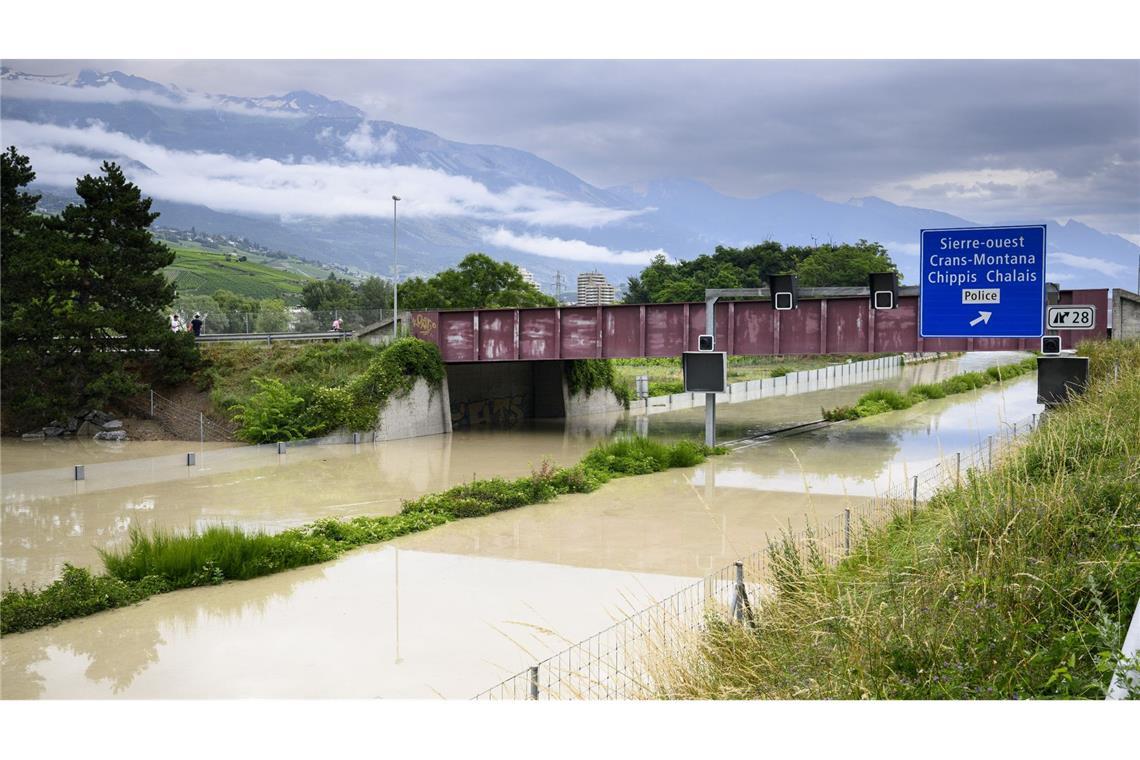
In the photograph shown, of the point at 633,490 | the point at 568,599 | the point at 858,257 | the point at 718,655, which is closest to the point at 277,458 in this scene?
the point at 633,490

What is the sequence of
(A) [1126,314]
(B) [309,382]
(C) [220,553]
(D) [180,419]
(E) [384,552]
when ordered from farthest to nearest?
(B) [309,382] → (D) [180,419] → (A) [1126,314] → (E) [384,552] → (C) [220,553]

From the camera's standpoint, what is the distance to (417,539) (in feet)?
61.2

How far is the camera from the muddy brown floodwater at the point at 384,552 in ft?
36.7

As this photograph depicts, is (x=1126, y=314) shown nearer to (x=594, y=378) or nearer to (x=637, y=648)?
(x=594, y=378)

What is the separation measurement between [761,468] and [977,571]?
66.5 feet

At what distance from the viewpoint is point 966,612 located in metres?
7.53

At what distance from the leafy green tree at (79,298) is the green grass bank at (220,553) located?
782 inches

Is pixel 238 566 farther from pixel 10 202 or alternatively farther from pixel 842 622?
pixel 10 202

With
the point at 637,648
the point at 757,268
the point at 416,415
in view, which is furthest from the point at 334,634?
the point at 757,268

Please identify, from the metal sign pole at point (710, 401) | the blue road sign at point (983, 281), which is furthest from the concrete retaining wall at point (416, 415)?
the blue road sign at point (983, 281)

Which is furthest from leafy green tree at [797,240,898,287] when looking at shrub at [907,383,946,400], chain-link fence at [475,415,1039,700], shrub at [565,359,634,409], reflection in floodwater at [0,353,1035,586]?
chain-link fence at [475,415,1039,700]

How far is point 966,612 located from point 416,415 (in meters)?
32.1

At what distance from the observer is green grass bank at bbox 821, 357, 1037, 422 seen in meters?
44.4

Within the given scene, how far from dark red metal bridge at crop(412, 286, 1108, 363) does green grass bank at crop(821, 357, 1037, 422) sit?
10.3m
